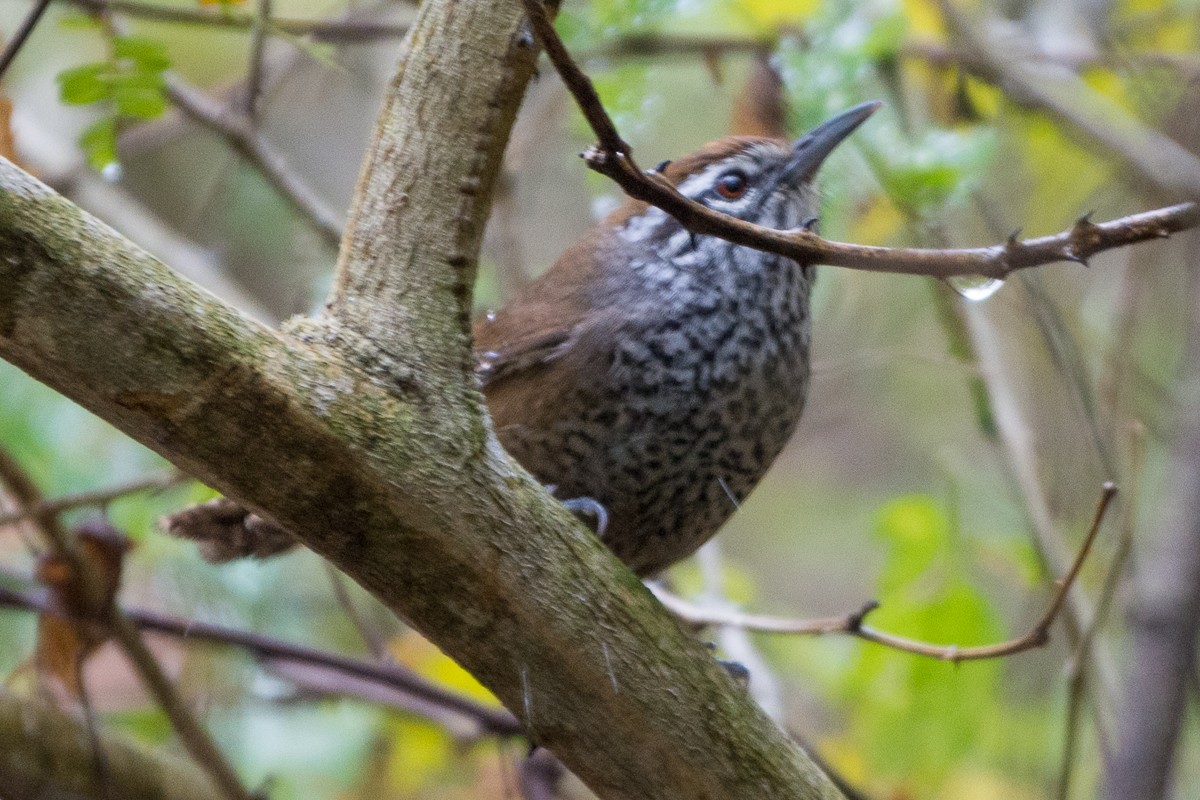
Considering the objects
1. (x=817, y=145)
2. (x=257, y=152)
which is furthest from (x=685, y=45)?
(x=257, y=152)

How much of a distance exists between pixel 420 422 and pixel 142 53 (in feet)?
3.25

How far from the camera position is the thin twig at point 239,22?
2.41 metres

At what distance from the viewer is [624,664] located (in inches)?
56.1

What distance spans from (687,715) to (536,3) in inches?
31.4

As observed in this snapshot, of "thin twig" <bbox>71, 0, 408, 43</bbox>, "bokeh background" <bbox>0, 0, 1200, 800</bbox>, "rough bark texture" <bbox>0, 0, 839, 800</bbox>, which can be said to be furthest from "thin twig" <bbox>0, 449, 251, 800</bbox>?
"rough bark texture" <bbox>0, 0, 839, 800</bbox>

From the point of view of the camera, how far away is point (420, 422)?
1339 mm

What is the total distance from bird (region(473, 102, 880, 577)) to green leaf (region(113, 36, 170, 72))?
0.67 metres

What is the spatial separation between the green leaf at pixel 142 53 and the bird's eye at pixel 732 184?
3.14 feet

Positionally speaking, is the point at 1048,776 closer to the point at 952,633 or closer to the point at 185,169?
the point at 952,633

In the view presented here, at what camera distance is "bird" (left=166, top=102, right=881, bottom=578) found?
1.95 metres

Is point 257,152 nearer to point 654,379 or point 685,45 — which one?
point 685,45

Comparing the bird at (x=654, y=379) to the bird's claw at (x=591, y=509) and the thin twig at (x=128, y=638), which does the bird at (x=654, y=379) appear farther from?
the thin twig at (x=128, y=638)

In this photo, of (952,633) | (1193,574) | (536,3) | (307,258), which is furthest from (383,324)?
(307,258)

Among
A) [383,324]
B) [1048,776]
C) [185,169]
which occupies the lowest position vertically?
[1048,776]
